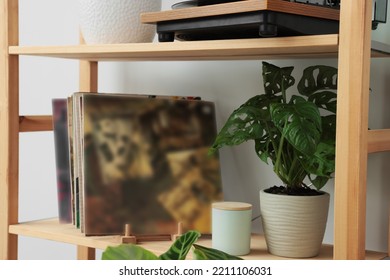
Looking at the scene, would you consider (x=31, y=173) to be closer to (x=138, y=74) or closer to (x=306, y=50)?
(x=138, y=74)

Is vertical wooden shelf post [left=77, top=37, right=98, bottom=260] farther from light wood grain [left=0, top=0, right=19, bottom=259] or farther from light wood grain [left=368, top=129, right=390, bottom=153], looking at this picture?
light wood grain [left=368, top=129, right=390, bottom=153]

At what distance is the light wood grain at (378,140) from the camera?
112 cm

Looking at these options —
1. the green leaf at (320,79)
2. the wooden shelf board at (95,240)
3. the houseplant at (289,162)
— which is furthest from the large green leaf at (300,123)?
the wooden shelf board at (95,240)

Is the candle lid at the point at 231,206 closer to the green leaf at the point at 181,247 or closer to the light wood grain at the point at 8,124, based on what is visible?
the green leaf at the point at 181,247

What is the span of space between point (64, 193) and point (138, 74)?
371mm

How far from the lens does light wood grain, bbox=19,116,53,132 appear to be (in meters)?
1.54

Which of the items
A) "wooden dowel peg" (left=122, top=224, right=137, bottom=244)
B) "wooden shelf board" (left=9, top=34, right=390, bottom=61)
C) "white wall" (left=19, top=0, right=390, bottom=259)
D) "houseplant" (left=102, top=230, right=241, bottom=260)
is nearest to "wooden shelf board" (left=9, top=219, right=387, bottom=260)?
"wooden dowel peg" (left=122, top=224, right=137, bottom=244)

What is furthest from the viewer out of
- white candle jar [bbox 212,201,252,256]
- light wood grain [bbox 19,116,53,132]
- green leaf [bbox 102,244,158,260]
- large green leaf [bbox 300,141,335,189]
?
light wood grain [bbox 19,116,53,132]

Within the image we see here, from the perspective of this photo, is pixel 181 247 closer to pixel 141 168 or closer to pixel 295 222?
pixel 295 222

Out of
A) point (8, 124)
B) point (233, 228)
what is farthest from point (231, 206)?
point (8, 124)

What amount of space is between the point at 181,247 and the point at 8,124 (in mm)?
589

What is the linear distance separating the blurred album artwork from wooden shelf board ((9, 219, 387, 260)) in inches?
1.0

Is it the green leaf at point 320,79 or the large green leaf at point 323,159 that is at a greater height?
the green leaf at point 320,79

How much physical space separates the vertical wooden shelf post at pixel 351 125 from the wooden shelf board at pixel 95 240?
0.23 m
